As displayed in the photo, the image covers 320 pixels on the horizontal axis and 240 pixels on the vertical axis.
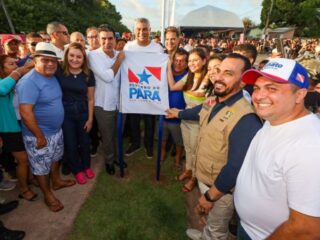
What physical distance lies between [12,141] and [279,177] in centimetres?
322

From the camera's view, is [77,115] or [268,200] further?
[77,115]

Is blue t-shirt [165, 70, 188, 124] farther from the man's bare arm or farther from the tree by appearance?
the tree

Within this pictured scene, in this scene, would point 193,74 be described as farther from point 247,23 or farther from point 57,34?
point 247,23

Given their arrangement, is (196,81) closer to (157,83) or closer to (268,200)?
(157,83)

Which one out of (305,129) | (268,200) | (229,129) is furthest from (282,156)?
(229,129)

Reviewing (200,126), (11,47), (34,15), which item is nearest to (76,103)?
(200,126)

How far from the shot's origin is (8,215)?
338 cm

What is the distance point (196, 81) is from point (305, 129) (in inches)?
97.8

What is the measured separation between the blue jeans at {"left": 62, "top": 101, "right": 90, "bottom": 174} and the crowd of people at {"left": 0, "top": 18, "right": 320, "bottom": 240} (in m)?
0.02

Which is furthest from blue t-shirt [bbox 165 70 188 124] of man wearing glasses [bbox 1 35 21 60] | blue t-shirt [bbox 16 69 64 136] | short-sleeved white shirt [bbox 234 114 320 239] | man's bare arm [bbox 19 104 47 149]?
man wearing glasses [bbox 1 35 21 60]

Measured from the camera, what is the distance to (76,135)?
13.0ft

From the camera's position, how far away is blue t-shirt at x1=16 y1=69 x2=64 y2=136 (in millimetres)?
3000

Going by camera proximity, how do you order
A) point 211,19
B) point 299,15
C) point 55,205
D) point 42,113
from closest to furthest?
point 42,113 → point 55,205 → point 211,19 → point 299,15

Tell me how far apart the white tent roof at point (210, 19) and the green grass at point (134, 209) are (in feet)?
78.1
